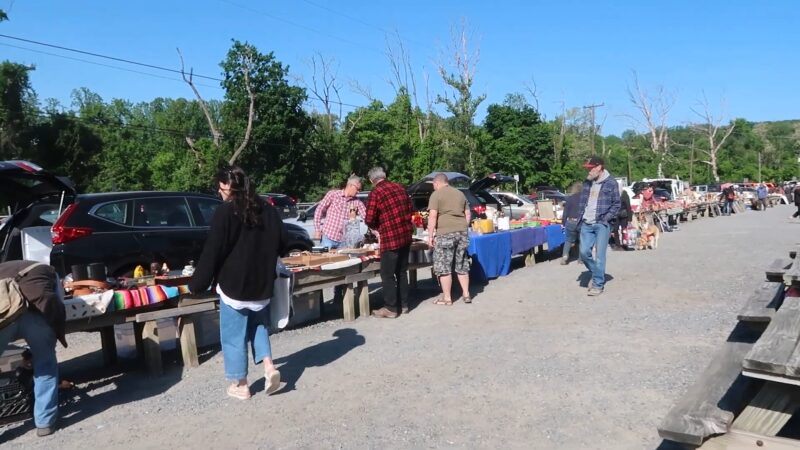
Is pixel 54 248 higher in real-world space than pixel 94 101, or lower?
lower

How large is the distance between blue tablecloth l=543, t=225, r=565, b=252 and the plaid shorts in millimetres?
4940

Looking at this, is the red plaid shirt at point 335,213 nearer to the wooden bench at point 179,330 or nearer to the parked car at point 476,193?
the wooden bench at point 179,330

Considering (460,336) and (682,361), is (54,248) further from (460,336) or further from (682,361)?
(682,361)

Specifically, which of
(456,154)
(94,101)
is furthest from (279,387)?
(94,101)

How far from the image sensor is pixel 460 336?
675 centimetres

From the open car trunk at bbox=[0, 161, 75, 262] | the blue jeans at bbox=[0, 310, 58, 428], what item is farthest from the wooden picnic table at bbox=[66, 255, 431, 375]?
the open car trunk at bbox=[0, 161, 75, 262]

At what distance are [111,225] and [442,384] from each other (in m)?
4.95

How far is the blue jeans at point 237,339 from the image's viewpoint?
191 inches

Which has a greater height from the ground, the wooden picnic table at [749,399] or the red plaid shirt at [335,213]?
the red plaid shirt at [335,213]

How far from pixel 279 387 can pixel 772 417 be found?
3393mm

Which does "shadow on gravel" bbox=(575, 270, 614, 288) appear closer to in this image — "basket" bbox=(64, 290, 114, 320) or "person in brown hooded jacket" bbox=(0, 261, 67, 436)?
"basket" bbox=(64, 290, 114, 320)

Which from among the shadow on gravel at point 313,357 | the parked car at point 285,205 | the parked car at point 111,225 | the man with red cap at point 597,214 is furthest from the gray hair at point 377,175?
the parked car at point 285,205

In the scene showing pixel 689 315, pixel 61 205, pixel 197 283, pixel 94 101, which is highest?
pixel 94 101

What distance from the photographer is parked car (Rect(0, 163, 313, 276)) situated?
7480 millimetres
